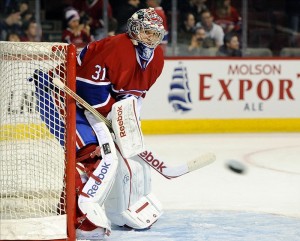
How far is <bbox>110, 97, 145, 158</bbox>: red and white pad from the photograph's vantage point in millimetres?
4000

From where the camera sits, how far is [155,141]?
7535mm

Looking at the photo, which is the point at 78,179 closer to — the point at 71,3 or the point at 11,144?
the point at 11,144

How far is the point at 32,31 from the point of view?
8.07m

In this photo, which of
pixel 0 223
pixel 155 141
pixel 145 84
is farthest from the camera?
pixel 155 141

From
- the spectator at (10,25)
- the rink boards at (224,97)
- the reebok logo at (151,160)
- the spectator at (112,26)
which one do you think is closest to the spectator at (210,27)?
the rink boards at (224,97)

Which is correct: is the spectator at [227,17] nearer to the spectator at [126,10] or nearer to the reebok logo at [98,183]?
the spectator at [126,10]

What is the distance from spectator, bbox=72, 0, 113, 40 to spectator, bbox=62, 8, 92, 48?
68 mm

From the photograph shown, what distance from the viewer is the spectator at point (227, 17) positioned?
8570mm

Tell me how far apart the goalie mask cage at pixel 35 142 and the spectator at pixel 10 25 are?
4043 millimetres

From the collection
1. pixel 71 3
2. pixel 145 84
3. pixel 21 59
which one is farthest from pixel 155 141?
pixel 21 59

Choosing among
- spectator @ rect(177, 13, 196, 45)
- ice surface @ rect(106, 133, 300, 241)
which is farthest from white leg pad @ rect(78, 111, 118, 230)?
spectator @ rect(177, 13, 196, 45)

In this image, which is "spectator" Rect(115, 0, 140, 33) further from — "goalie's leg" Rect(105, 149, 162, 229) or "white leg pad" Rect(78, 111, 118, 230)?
"white leg pad" Rect(78, 111, 118, 230)

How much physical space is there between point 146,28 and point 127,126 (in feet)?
1.38

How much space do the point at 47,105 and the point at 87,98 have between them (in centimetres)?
18
